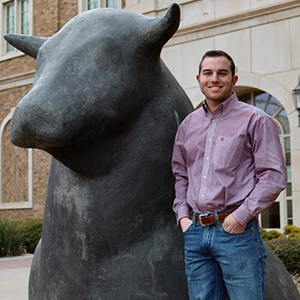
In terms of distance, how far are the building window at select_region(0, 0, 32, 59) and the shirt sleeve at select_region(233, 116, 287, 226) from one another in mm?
17883

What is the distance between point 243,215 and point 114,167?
1.67 ft

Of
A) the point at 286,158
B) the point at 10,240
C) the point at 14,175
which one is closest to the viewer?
the point at 286,158

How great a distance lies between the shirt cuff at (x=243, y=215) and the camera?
6.19 feet

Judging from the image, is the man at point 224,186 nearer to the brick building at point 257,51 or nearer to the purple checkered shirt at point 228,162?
the purple checkered shirt at point 228,162

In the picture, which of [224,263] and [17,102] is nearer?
[224,263]

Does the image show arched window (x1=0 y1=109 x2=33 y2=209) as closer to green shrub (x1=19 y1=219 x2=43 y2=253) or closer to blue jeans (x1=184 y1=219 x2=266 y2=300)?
green shrub (x1=19 y1=219 x2=43 y2=253)

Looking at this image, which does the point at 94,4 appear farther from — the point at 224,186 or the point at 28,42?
the point at 224,186

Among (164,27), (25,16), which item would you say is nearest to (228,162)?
(164,27)

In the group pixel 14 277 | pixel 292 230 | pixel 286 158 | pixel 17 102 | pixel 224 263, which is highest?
pixel 17 102

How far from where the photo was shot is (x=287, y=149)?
39.3 ft

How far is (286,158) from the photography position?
39.7ft

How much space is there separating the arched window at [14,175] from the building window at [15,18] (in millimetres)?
2716

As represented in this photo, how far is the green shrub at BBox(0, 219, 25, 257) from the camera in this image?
40.9 feet

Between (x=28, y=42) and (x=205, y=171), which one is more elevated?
(x=28, y=42)
